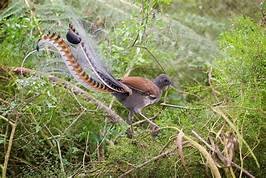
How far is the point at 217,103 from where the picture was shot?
170 centimetres

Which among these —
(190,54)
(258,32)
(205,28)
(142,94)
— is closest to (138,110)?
(142,94)

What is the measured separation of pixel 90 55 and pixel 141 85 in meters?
0.34

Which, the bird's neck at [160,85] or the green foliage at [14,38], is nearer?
the green foliage at [14,38]

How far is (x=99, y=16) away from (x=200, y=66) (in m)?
0.55

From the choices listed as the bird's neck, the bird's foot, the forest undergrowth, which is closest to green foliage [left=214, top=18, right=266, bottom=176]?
the forest undergrowth

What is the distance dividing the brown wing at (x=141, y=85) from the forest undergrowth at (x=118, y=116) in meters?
0.08

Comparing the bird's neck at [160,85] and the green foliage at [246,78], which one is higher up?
the green foliage at [246,78]

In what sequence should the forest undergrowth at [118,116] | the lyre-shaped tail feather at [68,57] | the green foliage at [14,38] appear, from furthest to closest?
the green foliage at [14,38] → the lyre-shaped tail feather at [68,57] → the forest undergrowth at [118,116]

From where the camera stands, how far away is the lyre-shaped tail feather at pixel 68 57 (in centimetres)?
165

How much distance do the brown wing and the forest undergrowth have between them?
77 mm

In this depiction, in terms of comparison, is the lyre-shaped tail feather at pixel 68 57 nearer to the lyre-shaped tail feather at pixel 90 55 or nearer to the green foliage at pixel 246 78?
the lyre-shaped tail feather at pixel 90 55

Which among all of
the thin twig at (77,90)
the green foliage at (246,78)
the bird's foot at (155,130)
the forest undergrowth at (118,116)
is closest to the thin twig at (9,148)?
the forest undergrowth at (118,116)

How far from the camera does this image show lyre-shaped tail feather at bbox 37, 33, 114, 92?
1650mm

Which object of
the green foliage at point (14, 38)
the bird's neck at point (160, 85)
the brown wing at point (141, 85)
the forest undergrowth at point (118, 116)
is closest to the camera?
the forest undergrowth at point (118, 116)
